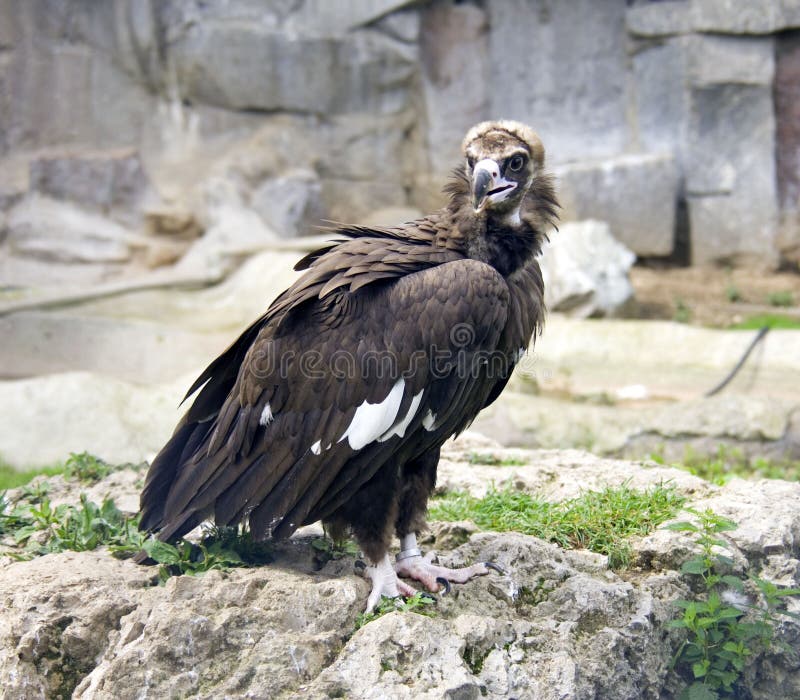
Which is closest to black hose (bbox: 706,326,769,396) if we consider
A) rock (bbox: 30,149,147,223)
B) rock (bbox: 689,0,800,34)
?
rock (bbox: 689,0,800,34)

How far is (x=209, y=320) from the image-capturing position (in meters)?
9.05

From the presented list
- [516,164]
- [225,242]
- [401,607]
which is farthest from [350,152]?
[401,607]

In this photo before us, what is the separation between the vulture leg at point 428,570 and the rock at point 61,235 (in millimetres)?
7985

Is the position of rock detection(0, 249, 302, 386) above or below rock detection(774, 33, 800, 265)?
below

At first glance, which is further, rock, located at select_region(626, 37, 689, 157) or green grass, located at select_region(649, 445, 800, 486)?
rock, located at select_region(626, 37, 689, 157)

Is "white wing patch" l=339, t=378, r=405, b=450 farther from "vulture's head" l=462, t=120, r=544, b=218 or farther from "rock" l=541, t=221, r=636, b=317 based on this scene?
"rock" l=541, t=221, r=636, b=317

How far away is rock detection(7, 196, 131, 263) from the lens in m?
10.5

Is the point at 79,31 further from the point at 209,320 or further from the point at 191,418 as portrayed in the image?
the point at 191,418

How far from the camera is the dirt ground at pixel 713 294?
31.6 feet

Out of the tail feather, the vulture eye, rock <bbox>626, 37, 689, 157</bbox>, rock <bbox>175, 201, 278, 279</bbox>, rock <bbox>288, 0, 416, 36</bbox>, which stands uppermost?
Answer: rock <bbox>288, 0, 416, 36</bbox>

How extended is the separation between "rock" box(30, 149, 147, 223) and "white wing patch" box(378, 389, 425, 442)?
343 inches

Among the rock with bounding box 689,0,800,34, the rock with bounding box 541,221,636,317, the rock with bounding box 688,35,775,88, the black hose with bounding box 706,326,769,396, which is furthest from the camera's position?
the rock with bounding box 688,35,775,88

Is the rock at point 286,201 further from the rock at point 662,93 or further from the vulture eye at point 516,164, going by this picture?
the vulture eye at point 516,164

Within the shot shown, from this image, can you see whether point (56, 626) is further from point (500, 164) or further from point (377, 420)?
point (500, 164)
